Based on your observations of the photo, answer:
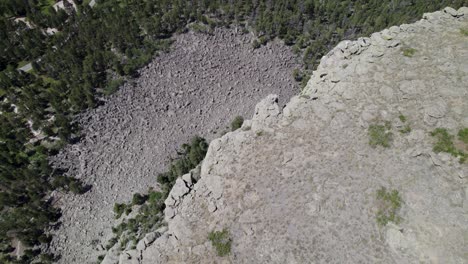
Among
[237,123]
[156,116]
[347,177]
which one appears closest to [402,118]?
[347,177]

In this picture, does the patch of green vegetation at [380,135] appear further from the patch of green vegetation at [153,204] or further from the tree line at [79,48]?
the tree line at [79,48]

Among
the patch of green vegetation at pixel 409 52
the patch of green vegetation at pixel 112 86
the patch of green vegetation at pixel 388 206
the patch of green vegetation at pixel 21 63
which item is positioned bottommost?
the patch of green vegetation at pixel 388 206

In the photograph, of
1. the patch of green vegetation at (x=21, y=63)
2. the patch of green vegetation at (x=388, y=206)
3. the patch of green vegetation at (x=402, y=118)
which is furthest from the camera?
the patch of green vegetation at (x=21, y=63)

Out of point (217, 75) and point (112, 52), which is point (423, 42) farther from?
point (112, 52)

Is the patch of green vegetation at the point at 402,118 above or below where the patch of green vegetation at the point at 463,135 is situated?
above

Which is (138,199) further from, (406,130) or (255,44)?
(255,44)

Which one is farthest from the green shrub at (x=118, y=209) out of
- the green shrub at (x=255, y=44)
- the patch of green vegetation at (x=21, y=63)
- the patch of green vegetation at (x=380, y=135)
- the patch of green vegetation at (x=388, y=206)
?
the green shrub at (x=255, y=44)

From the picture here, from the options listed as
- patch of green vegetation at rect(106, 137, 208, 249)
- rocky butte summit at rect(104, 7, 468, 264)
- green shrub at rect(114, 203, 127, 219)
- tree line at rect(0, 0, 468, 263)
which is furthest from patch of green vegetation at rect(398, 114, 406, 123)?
green shrub at rect(114, 203, 127, 219)
